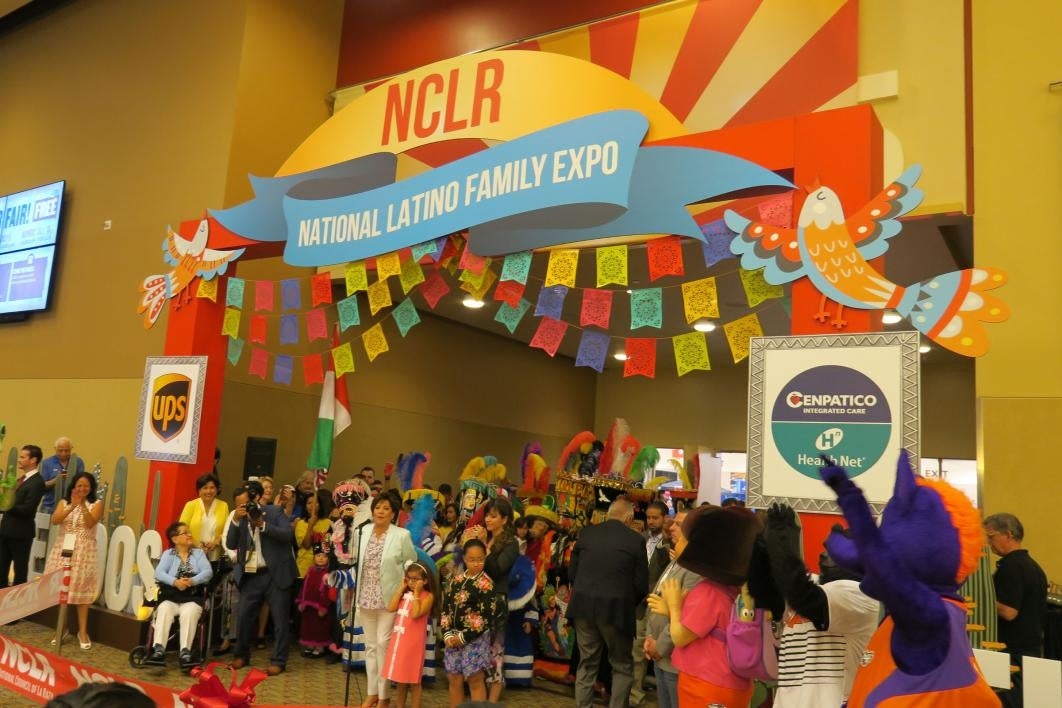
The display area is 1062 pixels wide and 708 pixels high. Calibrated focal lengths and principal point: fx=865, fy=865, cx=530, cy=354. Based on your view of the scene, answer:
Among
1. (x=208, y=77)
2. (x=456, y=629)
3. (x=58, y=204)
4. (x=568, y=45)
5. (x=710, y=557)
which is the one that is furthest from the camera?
(x=58, y=204)

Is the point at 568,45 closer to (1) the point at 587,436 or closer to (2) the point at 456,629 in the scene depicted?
(1) the point at 587,436

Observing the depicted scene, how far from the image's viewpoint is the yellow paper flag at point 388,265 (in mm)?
6125

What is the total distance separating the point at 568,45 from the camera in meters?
8.54

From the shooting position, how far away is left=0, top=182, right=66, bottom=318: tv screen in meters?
10.7

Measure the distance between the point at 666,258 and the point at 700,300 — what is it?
0.39 m

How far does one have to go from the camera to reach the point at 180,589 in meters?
6.40

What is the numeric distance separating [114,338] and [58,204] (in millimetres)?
2284

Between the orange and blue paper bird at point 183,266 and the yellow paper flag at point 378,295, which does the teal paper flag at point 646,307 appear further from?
the orange and blue paper bird at point 183,266

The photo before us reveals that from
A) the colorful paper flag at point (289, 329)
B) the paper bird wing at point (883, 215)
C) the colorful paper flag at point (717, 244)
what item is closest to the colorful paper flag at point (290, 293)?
the colorful paper flag at point (289, 329)

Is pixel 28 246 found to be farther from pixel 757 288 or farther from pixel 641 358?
pixel 757 288

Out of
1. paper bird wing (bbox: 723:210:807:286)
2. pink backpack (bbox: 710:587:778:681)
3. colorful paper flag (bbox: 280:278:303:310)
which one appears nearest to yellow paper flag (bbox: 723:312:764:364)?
paper bird wing (bbox: 723:210:807:286)

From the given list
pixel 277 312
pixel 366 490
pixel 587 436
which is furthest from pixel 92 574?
pixel 587 436

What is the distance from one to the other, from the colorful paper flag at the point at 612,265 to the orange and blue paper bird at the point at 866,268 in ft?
2.62

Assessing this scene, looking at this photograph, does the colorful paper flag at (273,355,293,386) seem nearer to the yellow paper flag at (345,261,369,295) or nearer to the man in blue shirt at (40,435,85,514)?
the yellow paper flag at (345,261,369,295)
